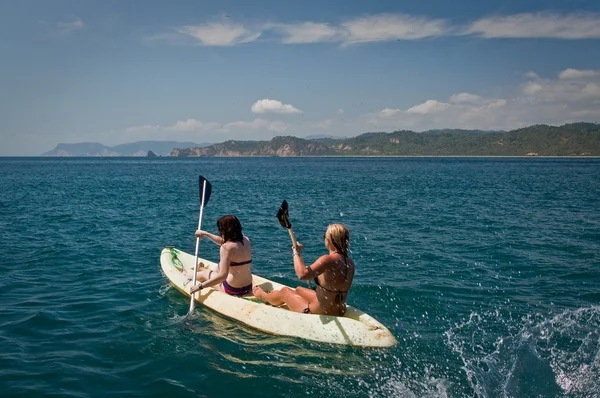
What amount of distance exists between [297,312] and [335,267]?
63.4 inches

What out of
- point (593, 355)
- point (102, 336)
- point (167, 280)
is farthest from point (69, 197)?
point (593, 355)

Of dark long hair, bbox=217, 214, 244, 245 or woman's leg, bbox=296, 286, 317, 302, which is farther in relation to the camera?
dark long hair, bbox=217, 214, 244, 245

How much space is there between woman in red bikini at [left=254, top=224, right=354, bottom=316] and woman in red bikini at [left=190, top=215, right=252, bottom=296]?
1019 mm

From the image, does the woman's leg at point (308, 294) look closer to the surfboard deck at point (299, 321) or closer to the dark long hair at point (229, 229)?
the surfboard deck at point (299, 321)

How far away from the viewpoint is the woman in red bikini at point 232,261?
9.47m

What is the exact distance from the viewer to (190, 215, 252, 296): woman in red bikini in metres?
9.47

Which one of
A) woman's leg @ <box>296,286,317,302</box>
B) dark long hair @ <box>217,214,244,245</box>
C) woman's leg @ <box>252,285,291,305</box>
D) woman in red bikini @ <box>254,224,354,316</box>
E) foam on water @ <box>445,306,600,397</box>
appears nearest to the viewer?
foam on water @ <box>445,306,600,397</box>

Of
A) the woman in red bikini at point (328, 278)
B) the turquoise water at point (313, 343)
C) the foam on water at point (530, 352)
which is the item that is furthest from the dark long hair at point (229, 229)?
the foam on water at point (530, 352)

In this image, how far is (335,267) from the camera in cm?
788

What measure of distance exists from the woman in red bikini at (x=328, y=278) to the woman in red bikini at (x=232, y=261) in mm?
1019

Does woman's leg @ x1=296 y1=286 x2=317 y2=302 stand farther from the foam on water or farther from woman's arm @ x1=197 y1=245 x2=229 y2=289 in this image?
the foam on water

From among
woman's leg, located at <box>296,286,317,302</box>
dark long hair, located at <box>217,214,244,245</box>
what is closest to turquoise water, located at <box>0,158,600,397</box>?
woman's leg, located at <box>296,286,317,302</box>

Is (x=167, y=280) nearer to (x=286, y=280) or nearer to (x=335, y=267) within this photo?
(x=286, y=280)

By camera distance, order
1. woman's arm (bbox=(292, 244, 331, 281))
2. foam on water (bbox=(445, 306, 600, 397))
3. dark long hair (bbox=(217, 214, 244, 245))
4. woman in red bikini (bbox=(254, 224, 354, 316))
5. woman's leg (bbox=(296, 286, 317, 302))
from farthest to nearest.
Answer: dark long hair (bbox=(217, 214, 244, 245)) → woman's leg (bbox=(296, 286, 317, 302)) → woman in red bikini (bbox=(254, 224, 354, 316)) → woman's arm (bbox=(292, 244, 331, 281)) → foam on water (bbox=(445, 306, 600, 397))
